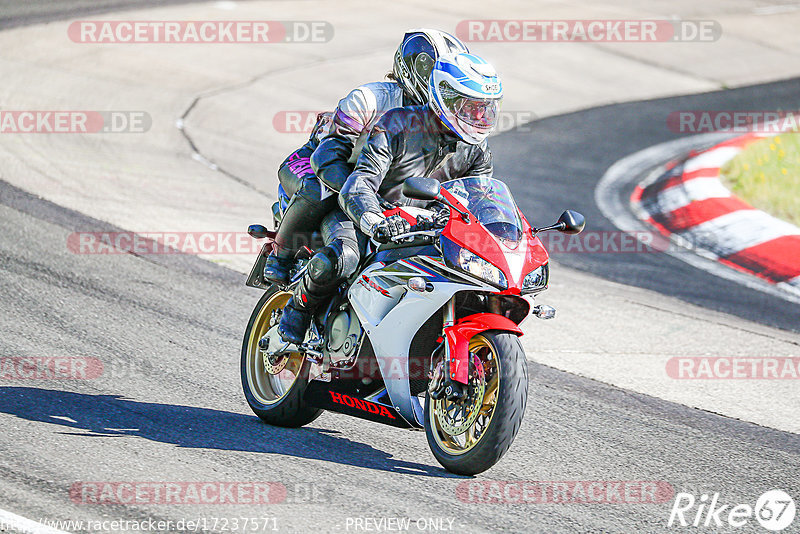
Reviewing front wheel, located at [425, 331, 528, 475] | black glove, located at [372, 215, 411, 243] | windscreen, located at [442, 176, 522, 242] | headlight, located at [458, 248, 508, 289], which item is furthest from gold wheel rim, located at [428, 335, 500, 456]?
black glove, located at [372, 215, 411, 243]

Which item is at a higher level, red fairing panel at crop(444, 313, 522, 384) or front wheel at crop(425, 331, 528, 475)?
red fairing panel at crop(444, 313, 522, 384)

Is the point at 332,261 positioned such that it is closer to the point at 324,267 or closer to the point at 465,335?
the point at 324,267

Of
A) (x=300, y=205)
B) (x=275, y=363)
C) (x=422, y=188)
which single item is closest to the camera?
(x=422, y=188)

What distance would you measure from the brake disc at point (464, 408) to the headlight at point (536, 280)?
41 cm

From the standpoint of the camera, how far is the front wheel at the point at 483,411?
201 inches

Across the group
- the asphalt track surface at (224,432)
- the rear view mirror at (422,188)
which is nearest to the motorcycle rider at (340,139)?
the rear view mirror at (422,188)

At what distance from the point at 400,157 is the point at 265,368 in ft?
5.11

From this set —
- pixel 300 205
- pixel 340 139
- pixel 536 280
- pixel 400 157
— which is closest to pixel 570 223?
pixel 536 280

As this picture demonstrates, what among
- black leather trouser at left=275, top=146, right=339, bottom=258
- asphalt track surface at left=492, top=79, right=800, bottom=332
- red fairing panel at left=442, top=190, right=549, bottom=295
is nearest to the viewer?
red fairing panel at left=442, top=190, right=549, bottom=295

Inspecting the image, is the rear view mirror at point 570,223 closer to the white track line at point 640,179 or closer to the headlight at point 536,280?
the headlight at point 536,280

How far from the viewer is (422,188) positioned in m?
5.14

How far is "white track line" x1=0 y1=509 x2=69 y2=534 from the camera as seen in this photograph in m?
4.49

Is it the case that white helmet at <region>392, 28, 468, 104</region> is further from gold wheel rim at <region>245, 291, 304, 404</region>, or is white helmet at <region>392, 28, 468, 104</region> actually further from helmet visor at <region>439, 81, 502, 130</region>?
gold wheel rim at <region>245, 291, 304, 404</region>

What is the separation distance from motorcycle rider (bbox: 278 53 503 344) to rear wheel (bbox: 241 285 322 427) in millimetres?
286
